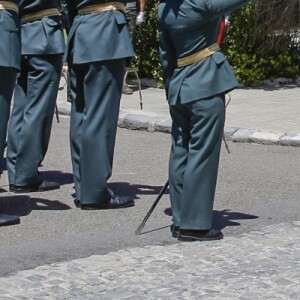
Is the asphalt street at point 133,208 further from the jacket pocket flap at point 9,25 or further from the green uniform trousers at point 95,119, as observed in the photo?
the jacket pocket flap at point 9,25

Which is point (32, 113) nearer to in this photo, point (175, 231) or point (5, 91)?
point (5, 91)

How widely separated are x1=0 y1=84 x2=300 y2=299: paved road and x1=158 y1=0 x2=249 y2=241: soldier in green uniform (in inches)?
8.7

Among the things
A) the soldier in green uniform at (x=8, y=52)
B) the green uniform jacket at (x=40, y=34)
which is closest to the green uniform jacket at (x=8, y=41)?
the soldier in green uniform at (x=8, y=52)

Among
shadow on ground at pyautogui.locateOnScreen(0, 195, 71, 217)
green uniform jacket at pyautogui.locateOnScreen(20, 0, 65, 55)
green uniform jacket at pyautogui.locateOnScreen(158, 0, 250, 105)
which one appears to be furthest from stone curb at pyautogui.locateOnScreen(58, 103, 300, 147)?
green uniform jacket at pyautogui.locateOnScreen(158, 0, 250, 105)

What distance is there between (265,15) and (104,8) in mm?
6936

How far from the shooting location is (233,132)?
10.4m

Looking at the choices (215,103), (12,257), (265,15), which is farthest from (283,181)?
(265,15)

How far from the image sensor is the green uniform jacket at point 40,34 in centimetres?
758

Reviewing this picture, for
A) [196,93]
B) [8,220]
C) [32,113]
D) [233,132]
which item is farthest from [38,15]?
[233,132]

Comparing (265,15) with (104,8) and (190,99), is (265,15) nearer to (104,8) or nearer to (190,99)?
(104,8)

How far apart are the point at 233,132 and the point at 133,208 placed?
11.1 ft

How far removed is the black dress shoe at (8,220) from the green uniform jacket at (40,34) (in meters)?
1.44

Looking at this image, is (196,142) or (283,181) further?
(283,181)

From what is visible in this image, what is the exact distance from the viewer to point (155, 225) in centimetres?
671
